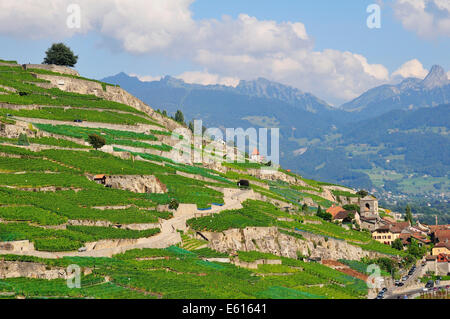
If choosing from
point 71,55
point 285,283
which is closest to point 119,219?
point 285,283

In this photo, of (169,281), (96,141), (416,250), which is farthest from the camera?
(416,250)

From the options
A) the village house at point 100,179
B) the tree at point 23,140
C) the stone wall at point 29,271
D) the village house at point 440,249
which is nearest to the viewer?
the stone wall at point 29,271

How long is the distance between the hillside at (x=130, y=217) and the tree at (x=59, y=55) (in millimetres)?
3838

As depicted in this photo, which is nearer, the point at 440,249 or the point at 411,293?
the point at 411,293

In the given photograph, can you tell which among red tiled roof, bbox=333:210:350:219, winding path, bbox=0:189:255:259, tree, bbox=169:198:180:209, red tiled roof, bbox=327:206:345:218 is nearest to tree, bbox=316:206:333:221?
red tiled roof, bbox=333:210:350:219

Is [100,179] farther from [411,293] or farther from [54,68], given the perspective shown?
[54,68]

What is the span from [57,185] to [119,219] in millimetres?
9328

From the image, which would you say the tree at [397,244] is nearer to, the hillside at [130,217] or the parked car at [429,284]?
the hillside at [130,217]

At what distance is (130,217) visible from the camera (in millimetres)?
68625

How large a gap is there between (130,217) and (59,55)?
70.4 metres

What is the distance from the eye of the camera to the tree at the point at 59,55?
129500 millimetres

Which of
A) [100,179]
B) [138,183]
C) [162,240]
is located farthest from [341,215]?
[162,240]

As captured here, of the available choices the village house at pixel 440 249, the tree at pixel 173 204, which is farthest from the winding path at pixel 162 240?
the village house at pixel 440 249
